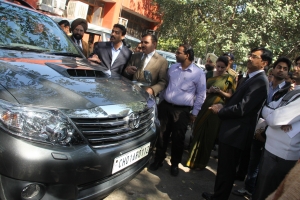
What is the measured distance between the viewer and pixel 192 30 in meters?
16.2

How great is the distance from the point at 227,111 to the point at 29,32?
2.33 meters

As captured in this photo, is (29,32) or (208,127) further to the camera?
(208,127)

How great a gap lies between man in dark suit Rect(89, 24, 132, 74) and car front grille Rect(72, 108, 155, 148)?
5.76 feet

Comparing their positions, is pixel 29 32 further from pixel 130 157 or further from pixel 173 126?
pixel 173 126

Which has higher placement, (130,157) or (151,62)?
(151,62)

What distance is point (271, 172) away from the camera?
235cm

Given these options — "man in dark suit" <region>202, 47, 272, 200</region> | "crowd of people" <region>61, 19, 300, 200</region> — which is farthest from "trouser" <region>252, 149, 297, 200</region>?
"man in dark suit" <region>202, 47, 272, 200</region>

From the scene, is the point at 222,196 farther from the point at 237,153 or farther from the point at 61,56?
the point at 61,56

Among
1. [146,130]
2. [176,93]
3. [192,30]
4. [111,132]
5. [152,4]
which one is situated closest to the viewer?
[111,132]

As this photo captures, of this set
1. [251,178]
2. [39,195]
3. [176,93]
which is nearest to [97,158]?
[39,195]

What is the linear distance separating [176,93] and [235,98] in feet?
3.12

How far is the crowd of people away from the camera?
7.59 feet

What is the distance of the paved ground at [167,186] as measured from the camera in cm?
302

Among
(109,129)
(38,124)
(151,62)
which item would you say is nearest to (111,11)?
(151,62)
